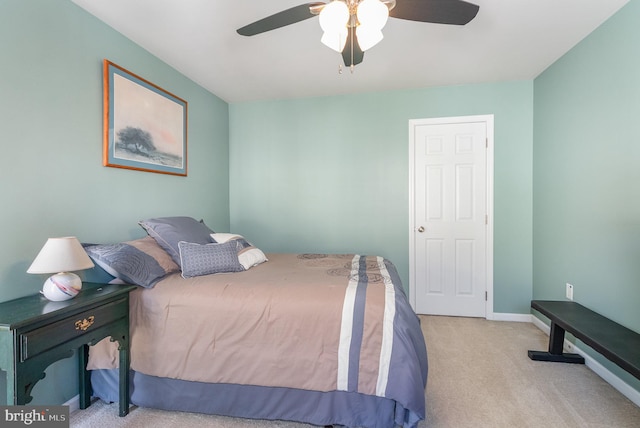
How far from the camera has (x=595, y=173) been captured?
2.15 metres

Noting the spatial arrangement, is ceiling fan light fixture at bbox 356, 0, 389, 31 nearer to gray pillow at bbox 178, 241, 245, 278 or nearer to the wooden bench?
gray pillow at bbox 178, 241, 245, 278

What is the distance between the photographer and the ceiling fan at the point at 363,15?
1306mm

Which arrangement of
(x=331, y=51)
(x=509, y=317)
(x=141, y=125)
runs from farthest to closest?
1. (x=509, y=317)
2. (x=331, y=51)
3. (x=141, y=125)

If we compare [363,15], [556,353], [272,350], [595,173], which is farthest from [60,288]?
[595,173]

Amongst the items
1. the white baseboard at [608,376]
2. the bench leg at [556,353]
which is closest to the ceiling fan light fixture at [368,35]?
the bench leg at [556,353]

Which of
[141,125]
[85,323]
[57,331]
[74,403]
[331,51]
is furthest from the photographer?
[331,51]

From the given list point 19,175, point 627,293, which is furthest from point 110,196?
point 627,293

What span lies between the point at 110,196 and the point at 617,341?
329cm

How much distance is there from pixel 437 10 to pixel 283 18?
75cm

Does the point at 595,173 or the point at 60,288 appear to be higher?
the point at 595,173

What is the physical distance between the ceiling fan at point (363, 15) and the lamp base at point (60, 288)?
1538mm

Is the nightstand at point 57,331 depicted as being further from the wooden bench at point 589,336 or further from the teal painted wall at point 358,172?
the wooden bench at point 589,336

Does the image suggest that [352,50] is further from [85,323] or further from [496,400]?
[496,400]

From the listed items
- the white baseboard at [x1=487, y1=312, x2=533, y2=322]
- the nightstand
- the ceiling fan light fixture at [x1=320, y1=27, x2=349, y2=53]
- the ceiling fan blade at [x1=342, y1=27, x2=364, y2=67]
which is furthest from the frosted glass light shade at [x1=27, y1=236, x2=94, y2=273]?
the white baseboard at [x1=487, y1=312, x2=533, y2=322]
